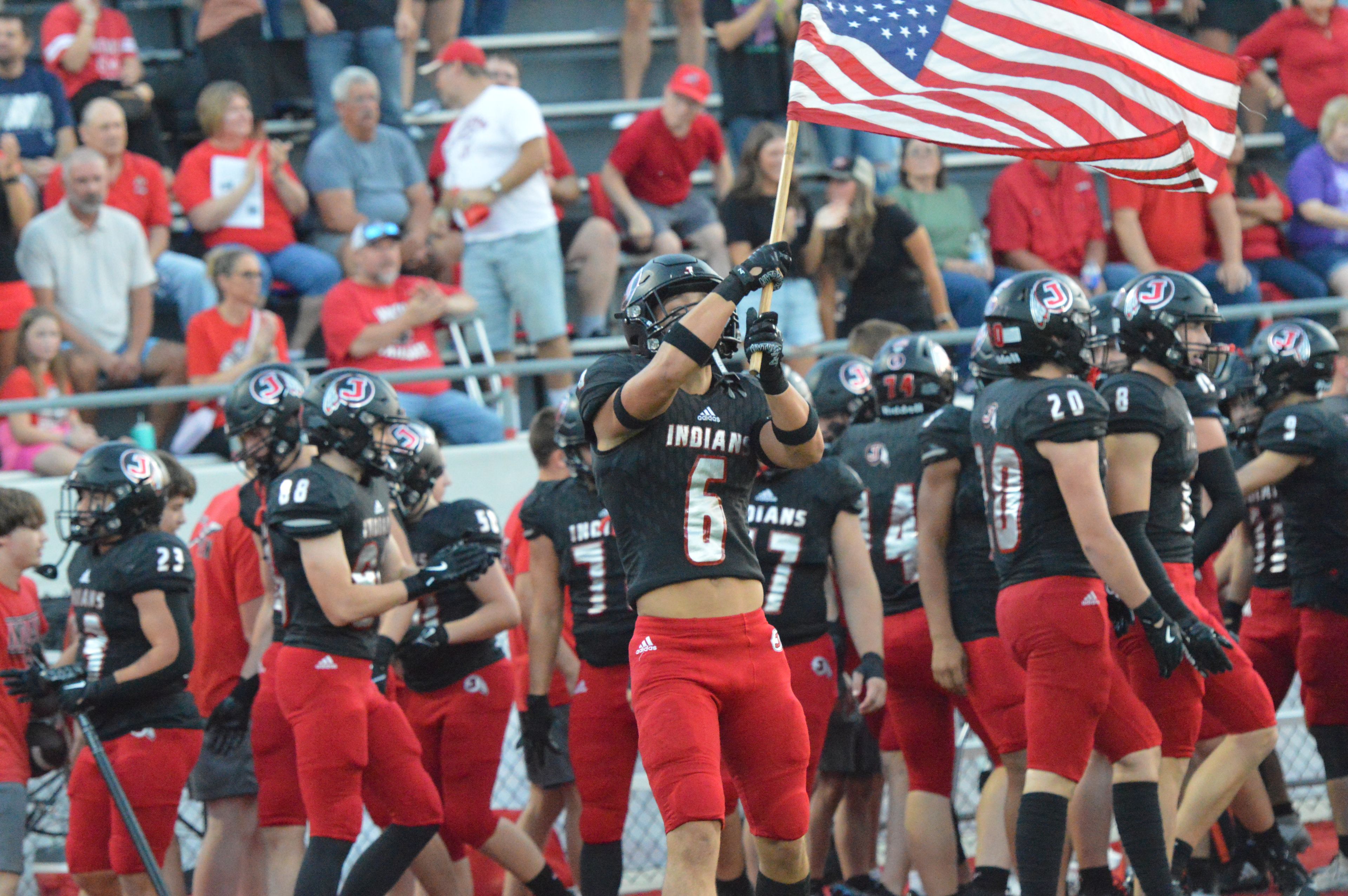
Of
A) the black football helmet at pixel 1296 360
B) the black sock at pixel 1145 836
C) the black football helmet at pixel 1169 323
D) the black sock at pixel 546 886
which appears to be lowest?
the black sock at pixel 546 886

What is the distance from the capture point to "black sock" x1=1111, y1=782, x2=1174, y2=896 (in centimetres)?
542

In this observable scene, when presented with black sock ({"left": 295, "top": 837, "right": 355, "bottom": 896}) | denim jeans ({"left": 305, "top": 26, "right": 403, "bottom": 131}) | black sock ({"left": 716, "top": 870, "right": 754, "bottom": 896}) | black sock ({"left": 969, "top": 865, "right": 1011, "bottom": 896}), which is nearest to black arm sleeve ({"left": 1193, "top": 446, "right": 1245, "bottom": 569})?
black sock ({"left": 969, "top": 865, "right": 1011, "bottom": 896})

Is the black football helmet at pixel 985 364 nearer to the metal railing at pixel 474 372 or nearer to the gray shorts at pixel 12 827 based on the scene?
the metal railing at pixel 474 372

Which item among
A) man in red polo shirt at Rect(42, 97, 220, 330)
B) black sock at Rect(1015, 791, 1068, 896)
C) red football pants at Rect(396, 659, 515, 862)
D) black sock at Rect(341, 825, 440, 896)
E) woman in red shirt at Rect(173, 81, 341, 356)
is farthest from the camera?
woman in red shirt at Rect(173, 81, 341, 356)

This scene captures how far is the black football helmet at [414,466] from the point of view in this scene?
5.96 metres

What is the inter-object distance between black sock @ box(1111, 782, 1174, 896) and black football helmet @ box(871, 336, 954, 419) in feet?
6.07

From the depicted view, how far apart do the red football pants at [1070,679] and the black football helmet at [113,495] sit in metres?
3.12

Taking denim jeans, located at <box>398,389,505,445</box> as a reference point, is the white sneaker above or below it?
below

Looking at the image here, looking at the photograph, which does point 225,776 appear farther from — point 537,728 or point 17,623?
point 537,728

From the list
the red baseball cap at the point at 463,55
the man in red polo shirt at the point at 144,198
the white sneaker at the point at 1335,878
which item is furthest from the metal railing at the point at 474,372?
the white sneaker at the point at 1335,878

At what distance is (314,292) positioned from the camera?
1027cm

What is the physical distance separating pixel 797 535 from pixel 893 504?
2.26 feet

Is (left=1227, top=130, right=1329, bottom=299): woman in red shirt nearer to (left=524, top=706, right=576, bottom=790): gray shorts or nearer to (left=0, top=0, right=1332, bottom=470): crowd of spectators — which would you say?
Result: (left=0, top=0, right=1332, bottom=470): crowd of spectators

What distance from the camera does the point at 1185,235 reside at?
1152cm
